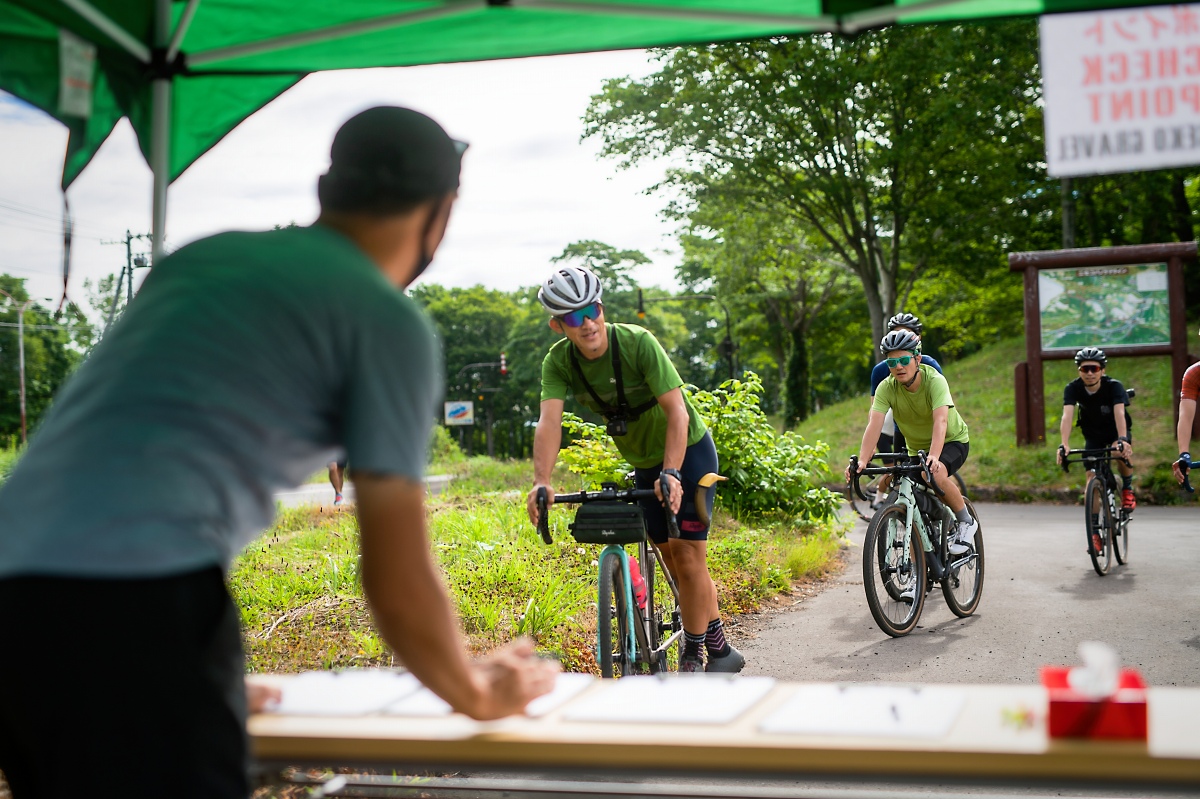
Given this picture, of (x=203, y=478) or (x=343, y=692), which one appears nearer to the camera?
(x=203, y=478)

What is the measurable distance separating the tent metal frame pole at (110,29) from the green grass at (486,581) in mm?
3436

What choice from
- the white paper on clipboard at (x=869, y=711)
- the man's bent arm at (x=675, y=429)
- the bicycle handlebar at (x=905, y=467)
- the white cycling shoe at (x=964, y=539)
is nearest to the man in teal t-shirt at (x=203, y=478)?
the white paper on clipboard at (x=869, y=711)

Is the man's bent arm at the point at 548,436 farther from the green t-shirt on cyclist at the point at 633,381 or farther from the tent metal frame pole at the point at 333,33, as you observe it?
the tent metal frame pole at the point at 333,33

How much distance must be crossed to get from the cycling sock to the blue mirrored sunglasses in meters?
1.77

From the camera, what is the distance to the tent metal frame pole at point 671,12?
143 inches

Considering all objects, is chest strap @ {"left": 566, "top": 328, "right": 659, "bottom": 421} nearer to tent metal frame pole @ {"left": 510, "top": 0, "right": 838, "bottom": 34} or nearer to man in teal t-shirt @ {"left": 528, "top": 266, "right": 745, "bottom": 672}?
man in teal t-shirt @ {"left": 528, "top": 266, "right": 745, "bottom": 672}

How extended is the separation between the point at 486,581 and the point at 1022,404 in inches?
621

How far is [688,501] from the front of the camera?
18.5 ft

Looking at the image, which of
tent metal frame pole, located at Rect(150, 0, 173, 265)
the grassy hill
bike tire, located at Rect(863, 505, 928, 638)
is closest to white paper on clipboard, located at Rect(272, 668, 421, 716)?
tent metal frame pole, located at Rect(150, 0, 173, 265)

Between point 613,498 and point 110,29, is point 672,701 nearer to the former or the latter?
point 613,498

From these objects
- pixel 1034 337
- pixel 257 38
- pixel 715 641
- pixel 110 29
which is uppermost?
pixel 1034 337

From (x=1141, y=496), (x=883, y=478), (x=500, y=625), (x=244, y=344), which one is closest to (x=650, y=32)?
(x=244, y=344)

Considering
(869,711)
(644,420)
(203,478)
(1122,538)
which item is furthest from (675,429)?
(1122,538)

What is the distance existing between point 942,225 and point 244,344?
26.3 meters
